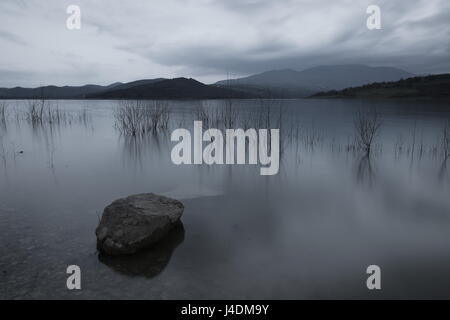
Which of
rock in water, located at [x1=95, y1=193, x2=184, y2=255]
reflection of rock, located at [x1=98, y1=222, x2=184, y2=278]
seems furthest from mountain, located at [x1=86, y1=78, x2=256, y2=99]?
reflection of rock, located at [x1=98, y1=222, x2=184, y2=278]

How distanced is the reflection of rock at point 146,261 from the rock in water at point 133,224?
0.24 feet

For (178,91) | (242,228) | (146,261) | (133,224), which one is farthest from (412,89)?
(146,261)

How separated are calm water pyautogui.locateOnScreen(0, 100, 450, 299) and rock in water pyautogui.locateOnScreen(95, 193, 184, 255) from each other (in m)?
0.13

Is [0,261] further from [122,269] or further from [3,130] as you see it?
[3,130]

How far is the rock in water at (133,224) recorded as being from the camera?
10.9 feet

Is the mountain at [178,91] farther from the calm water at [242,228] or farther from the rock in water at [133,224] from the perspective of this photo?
the rock in water at [133,224]

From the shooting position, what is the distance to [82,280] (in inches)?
114

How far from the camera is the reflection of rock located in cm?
305

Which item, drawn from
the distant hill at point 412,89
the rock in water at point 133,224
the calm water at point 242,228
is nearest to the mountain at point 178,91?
the distant hill at point 412,89

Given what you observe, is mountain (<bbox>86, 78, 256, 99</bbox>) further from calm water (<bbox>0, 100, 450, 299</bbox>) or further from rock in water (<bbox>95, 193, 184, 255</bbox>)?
rock in water (<bbox>95, 193, 184, 255</bbox>)

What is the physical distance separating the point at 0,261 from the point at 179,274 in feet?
6.18

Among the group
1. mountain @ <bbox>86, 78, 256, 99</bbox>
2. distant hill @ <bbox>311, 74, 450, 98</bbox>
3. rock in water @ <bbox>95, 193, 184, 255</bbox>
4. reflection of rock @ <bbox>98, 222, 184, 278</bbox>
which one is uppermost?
mountain @ <bbox>86, 78, 256, 99</bbox>

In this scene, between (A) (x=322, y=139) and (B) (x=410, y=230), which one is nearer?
(B) (x=410, y=230)
